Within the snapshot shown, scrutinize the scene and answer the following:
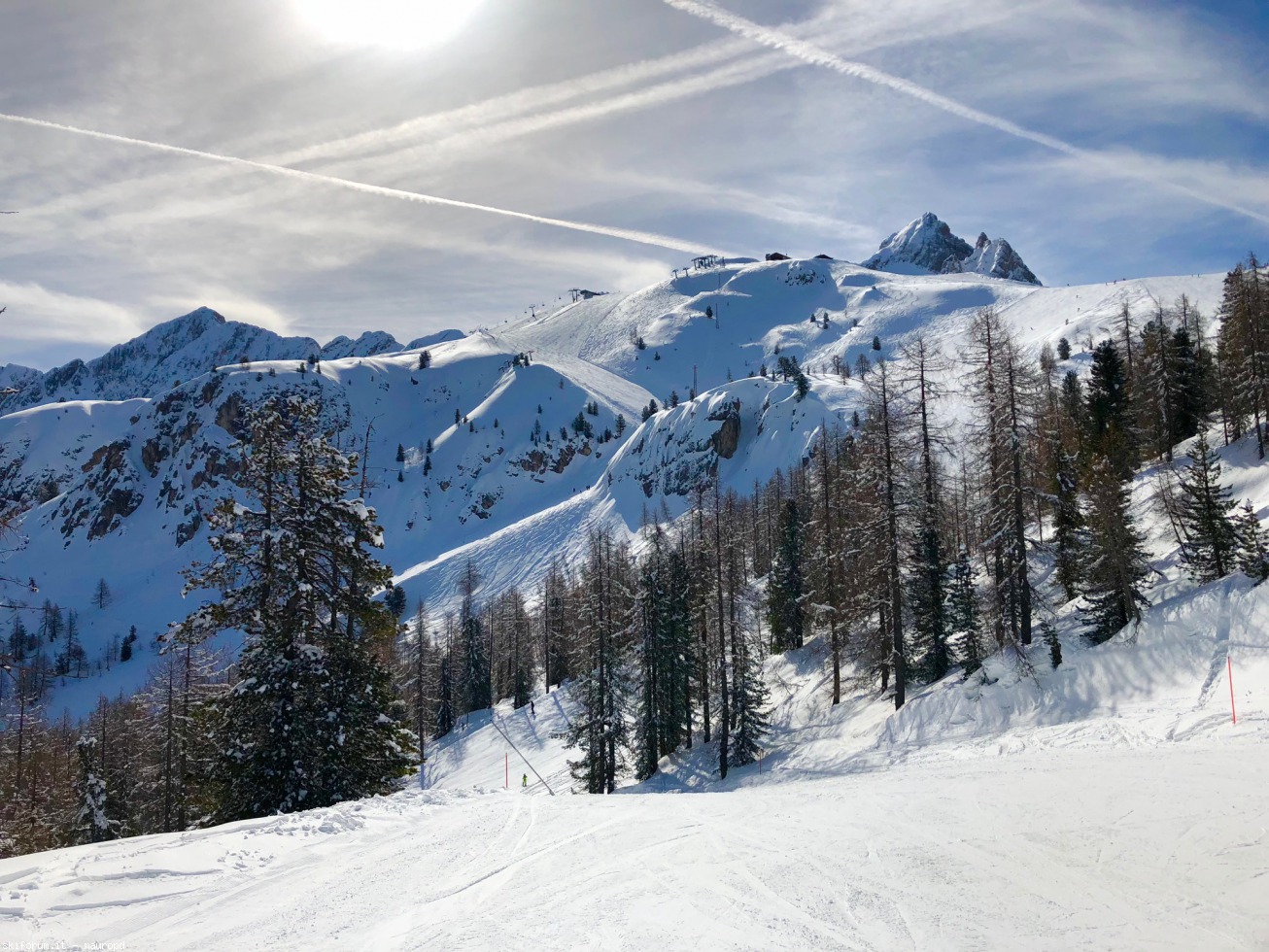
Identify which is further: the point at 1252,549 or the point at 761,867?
the point at 1252,549

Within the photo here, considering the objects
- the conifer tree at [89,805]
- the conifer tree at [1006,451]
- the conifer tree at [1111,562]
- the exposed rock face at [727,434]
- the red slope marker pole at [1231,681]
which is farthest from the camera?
the exposed rock face at [727,434]

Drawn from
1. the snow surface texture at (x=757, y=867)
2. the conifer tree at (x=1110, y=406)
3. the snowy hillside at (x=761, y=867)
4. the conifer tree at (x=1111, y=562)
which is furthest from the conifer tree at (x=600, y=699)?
the conifer tree at (x=1110, y=406)

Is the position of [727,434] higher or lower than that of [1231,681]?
higher

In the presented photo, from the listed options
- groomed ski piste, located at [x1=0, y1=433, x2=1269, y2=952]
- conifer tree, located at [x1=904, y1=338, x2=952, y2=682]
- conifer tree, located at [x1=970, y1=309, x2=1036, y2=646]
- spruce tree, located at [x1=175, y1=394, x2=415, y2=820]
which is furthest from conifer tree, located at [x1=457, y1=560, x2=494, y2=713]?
groomed ski piste, located at [x1=0, y1=433, x2=1269, y2=952]

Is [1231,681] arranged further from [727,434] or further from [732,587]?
[727,434]

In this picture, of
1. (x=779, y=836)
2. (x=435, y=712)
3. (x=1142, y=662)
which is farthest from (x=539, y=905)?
(x=435, y=712)

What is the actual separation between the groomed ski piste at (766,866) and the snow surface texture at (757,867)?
4cm

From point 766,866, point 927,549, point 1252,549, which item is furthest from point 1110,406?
point 766,866

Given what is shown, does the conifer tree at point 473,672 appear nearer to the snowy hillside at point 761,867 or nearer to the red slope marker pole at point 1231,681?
the snowy hillside at point 761,867

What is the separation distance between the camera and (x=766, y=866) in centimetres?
860

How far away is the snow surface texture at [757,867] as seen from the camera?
6.71 metres

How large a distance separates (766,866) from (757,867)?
5.2 inches

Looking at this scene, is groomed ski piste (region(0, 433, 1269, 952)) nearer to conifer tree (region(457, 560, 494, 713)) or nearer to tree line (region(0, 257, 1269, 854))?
tree line (region(0, 257, 1269, 854))

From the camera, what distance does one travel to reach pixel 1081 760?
13.4 metres
